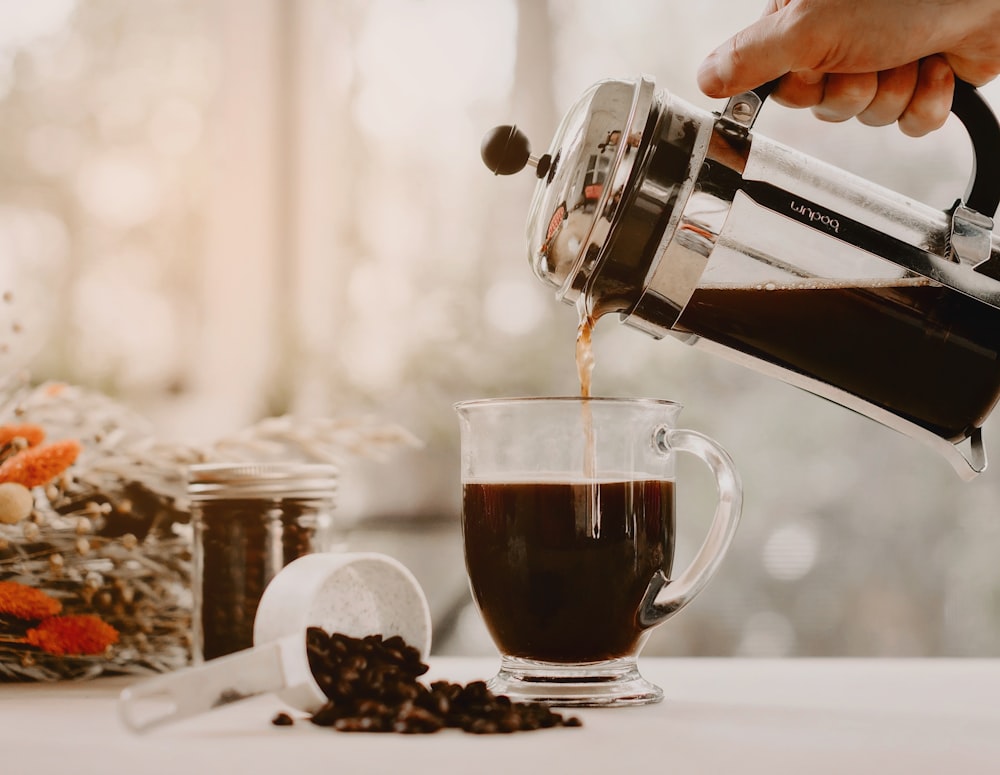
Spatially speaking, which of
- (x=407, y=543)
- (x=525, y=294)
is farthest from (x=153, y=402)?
(x=525, y=294)

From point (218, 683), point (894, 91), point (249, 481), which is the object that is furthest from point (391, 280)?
point (218, 683)

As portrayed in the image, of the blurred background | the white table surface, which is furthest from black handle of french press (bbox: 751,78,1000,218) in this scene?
the blurred background

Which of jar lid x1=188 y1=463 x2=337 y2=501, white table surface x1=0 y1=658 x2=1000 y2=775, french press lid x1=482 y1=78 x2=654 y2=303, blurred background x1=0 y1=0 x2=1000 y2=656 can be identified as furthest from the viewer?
blurred background x1=0 y1=0 x2=1000 y2=656

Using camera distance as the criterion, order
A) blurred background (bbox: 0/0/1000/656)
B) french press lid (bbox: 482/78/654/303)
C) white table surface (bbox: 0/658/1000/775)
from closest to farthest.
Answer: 1. white table surface (bbox: 0/658/1000/775)
2. french press lid (bbox: 482/78/654/303)
3. blurred background (bbox: 0/0/1000/656)

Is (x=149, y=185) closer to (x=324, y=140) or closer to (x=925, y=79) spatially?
(x=324, y=140)

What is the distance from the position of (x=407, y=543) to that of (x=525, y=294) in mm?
395

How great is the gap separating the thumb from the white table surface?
515 mm

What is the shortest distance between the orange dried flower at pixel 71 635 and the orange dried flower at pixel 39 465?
0.43 ft

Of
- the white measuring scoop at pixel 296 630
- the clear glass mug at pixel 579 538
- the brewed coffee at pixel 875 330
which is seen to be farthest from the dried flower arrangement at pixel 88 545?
the brewed coffee at pixel 875 330

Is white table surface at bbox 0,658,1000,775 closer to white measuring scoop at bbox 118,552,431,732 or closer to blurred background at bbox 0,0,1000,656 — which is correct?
white measuring scoop at bbox 118,552,431,732

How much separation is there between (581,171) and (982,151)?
0.35 meters

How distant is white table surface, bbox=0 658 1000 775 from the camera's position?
0.64 metres

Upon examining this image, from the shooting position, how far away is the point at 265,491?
36.5 inches

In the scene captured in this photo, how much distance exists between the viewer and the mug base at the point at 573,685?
832 millimetres
